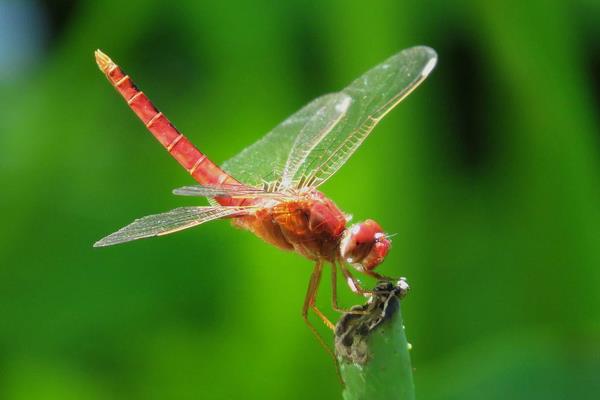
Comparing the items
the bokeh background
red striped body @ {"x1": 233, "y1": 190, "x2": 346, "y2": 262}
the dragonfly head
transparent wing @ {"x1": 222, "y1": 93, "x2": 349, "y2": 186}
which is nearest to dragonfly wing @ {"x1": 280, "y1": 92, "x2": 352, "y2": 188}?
transparent wing @ {"x1": 222, "y1": 93, "x2": 349, "y2": 186}

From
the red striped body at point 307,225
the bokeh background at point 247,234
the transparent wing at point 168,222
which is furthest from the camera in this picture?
the bokeh background at point 247,234

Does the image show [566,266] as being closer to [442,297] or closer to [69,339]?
[442,297]

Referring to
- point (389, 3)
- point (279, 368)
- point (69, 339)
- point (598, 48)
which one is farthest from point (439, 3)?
point (69, 339)

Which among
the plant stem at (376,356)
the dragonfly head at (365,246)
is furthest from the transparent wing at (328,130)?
the plant stem at (376,356)

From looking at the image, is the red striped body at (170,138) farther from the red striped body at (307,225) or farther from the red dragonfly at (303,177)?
the red striped body at (307,225)

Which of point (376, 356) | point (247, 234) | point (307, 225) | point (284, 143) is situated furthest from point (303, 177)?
point (376, 356)

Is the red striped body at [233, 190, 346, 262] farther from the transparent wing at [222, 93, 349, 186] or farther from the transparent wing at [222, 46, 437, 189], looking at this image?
the transparent wing at [222, 93, 349, 186]

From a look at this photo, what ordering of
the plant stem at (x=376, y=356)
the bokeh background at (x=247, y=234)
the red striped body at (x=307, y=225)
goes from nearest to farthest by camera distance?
the plant stem at (x=376, y=356) → the red striped body at (x=307, y=225) → the bokeh background at (x=247, y=234)
